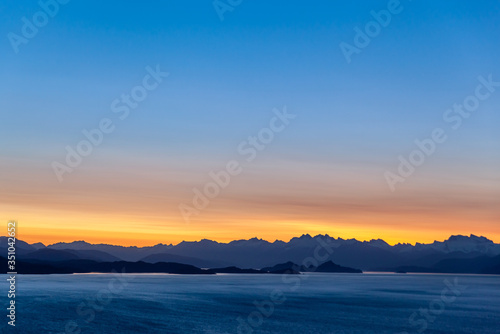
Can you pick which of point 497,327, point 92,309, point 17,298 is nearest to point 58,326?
point 92,309

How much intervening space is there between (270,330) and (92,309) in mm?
34873

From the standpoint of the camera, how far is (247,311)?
265ft

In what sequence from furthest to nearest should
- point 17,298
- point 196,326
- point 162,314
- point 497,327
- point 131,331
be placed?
point 17,298 < point 162,314 < point 497,327 < point 196,326 < point 131,331

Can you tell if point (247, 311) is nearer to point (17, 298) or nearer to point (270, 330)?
point (270, 330)

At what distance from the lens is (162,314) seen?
73000 mm

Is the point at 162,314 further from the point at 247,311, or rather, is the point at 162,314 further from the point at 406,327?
the point at 406,327

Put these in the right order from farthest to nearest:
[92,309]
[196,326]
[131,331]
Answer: [92,309]
[196,326]
[131,331]

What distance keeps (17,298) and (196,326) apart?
5014cm

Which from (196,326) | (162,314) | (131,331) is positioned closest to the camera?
(131,331)

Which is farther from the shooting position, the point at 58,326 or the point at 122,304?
the point at 122,304

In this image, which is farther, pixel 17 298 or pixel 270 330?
pixel 17 298

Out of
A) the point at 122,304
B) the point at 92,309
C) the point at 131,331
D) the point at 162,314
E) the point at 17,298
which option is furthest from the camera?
the point at 17,298

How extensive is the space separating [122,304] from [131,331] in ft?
106

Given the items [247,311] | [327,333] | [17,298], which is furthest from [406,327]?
[17,298]
